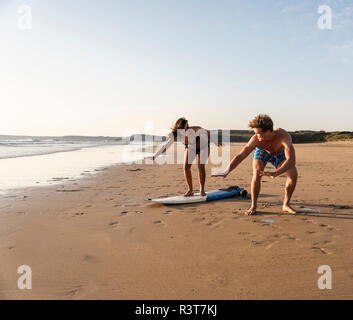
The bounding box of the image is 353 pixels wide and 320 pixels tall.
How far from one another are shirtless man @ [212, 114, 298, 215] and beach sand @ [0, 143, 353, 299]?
0.48m

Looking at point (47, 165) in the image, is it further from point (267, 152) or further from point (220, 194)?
point (267, 152)

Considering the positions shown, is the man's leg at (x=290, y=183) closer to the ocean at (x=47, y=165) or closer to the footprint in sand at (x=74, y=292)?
the footprint in sand at (x=74, y=292)

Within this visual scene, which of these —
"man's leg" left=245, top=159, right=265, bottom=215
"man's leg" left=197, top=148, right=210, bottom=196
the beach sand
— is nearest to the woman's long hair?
"man's leg" left=197, top=148, right=210, bottom=196

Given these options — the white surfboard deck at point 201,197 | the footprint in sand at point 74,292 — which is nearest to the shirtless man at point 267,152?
the white surfboard deck at point 201,197

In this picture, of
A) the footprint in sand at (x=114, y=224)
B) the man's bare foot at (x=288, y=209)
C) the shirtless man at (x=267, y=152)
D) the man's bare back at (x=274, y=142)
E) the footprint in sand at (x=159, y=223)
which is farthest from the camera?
the man's bare foot at (x=288, y=209)

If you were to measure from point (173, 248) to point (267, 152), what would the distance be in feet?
8.83

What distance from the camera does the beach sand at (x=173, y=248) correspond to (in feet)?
8.04

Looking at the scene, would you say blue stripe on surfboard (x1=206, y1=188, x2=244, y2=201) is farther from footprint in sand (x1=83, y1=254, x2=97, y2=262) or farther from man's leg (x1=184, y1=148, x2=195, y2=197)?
footprint in sand (x1=83, y1=254, x2=97, y2=262)

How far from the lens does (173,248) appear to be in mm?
3395

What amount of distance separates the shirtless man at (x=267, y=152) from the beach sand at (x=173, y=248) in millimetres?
483

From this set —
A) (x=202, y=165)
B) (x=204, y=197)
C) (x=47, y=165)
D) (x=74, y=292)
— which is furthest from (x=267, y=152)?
(x=47, y=165)

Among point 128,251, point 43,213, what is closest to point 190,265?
point 128,251
